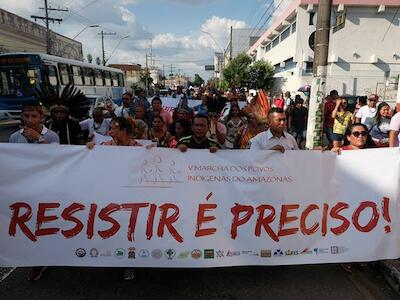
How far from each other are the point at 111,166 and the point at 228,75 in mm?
35769

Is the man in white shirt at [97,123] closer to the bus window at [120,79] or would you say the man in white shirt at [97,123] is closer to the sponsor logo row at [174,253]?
the sponsor logo row at [174,253]

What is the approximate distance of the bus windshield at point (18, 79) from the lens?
561 inches

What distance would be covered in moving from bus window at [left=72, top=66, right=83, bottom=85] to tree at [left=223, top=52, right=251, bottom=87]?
16964 millimetres

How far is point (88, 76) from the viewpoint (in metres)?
19.5

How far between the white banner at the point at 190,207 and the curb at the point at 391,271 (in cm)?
14

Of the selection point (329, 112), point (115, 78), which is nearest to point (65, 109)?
point (329, 112)

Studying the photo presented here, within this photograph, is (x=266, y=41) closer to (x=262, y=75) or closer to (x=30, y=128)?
(x=262, y=75)

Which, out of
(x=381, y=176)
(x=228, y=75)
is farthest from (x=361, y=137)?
(x=228, y=75)

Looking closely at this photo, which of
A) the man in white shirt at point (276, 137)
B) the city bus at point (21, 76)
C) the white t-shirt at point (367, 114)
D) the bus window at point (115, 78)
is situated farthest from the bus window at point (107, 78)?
the man in white shirt at point (276, 137)

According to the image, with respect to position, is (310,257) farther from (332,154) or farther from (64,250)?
(64,250)

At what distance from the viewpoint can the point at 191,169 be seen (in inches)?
130

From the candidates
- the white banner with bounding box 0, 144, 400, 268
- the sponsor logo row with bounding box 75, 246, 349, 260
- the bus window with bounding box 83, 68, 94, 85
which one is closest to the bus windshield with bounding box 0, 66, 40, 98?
the bus window with bounding box 83, 68, 94, 85

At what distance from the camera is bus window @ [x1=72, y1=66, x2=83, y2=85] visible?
1738cm

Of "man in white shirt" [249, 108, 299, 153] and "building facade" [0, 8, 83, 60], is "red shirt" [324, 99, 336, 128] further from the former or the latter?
"building facade" [0, 8, 83, 60]
